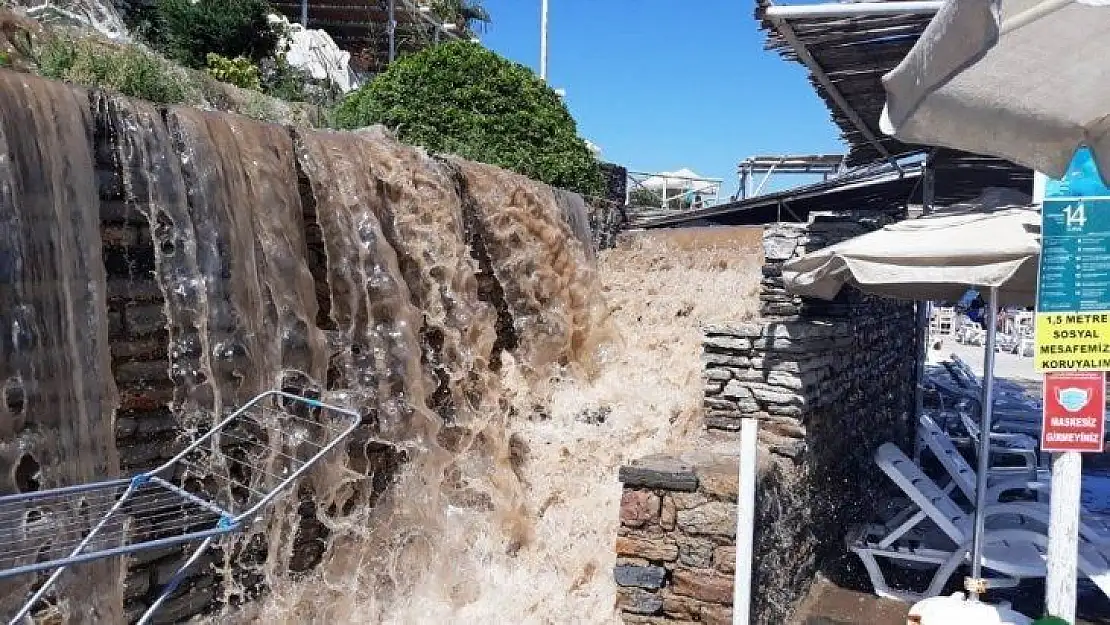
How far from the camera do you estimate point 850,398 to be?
6.61 m

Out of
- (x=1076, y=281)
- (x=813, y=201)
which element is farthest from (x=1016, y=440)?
(x=1076, y=281)

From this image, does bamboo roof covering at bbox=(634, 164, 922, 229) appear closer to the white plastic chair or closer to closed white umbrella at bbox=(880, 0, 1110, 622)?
the white plastic chair

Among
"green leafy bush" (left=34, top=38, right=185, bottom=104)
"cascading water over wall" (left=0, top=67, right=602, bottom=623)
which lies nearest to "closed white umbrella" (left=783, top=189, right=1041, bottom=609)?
"cascading water over wall" (left=0, top=67, right=602, bottom=623)

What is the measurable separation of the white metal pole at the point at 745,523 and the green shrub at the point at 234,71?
8883mm

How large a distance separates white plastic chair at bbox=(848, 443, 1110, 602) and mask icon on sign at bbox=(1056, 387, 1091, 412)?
2786 millimetres

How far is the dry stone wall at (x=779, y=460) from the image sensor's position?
13.8ft

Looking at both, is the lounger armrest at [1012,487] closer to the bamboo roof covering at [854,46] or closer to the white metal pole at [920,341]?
the white metal pole at [920,341]

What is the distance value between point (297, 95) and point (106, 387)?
27.2ft

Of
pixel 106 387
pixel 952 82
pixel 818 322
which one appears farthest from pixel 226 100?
pixel 952 82

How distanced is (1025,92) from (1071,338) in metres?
0.83

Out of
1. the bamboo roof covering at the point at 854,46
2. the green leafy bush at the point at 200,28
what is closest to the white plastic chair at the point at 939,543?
the bamboo roof covering at the point at 854,46

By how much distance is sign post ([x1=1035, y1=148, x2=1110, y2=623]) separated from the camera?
2.84 m

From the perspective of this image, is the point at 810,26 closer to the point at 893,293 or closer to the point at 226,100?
the point at 893,293

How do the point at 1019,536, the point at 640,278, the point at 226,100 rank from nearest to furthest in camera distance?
the point at 1019,536
the point at 226,100
the point at 640,278
